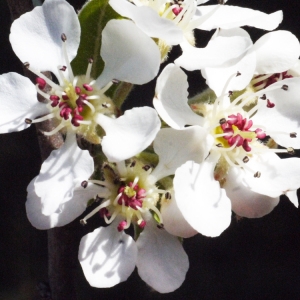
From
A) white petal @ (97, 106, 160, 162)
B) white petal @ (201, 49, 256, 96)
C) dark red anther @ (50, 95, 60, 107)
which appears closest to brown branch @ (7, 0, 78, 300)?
dark red anther @ (50, 95, 60, 107)

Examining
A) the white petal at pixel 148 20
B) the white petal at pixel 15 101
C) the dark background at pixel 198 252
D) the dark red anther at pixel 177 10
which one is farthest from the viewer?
the dark background at pixel 198 252

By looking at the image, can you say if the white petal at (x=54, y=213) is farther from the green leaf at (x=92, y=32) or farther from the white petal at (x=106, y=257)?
the green leaf at (x=92, y=32)

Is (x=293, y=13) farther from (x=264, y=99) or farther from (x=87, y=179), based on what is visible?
(x=87, y=179)

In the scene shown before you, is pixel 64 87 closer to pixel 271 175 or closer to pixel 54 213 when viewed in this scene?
pixel 54 213

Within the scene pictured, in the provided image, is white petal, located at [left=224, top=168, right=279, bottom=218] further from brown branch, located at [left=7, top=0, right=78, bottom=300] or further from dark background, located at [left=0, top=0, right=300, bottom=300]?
dark background, located at [left=0, top=0, right=300, bottom=300]

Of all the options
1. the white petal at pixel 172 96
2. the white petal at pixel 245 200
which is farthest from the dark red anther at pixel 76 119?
the white petal at pixel 245 200

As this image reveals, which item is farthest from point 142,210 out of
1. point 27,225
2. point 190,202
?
point 27,225
